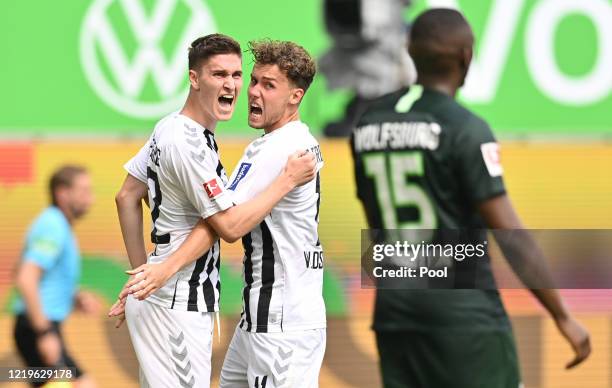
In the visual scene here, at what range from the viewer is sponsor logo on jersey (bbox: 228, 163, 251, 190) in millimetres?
4184

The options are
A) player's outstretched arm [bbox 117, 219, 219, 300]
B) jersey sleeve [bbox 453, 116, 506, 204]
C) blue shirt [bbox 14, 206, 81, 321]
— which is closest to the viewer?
jersey sleeve [bbox 453, 116, 506, 204]

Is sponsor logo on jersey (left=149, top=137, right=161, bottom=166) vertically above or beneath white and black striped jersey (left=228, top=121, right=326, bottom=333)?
above

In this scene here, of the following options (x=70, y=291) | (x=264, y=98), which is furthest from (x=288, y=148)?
(x=70, y=291)

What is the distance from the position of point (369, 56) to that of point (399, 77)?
0.22m

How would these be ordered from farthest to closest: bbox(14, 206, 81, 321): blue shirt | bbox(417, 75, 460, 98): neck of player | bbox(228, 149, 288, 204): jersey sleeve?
1. bbox(14, 206, 81, 321): blue shirt
2. bbox(228, 149, 288, 204): jersey sleeve
3. bbox(417, 75, 460, 98): neck of player

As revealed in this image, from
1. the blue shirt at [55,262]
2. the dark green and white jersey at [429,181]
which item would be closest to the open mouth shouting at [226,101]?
the dark green and white jersey at [429,181]

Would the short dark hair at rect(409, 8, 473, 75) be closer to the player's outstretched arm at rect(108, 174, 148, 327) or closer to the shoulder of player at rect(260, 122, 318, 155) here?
the shoulder of player at rect(260, 122, 318, 155)

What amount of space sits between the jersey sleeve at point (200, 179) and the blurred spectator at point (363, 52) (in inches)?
95.7

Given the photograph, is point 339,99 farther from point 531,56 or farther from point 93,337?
point 93,337

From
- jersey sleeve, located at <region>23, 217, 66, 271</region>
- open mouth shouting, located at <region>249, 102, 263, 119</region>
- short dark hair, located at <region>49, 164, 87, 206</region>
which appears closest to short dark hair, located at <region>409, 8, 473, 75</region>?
open mouth shouting, located at <region>249, 102, 263, 119</region>

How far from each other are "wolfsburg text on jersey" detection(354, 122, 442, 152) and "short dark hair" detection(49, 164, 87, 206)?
3.06 meters

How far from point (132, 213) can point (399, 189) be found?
1355 millimetres

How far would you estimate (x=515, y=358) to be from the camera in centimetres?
372

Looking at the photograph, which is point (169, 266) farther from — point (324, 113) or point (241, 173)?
point (324, 113)
